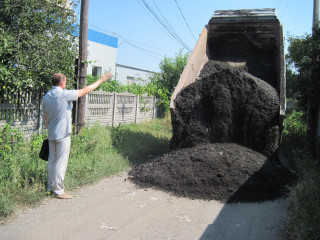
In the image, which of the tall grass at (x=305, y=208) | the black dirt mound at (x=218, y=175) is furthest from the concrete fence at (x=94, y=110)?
the tall grass at (x=305, y=208)

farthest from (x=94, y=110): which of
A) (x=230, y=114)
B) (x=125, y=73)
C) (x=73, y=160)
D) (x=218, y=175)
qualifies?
(x=125, y=73)

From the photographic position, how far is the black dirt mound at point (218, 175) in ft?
17.1

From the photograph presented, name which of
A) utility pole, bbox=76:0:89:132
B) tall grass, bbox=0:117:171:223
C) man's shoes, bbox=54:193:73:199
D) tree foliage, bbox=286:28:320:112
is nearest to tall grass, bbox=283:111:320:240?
tree foliage, bbox=286:28:320:112

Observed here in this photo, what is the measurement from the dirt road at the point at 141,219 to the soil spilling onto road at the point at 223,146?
343 millimetres

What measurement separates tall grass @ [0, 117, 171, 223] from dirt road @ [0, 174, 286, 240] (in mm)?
274

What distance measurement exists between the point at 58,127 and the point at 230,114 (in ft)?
11.2

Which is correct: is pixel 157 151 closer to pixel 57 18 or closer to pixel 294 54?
pixel 57 18

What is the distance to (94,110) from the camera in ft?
32.7

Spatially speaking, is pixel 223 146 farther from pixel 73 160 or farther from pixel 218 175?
pixel 73 160

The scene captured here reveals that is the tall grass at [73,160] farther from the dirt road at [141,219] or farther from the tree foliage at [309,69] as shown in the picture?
the tree foliage at [309,69]

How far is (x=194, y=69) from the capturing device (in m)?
7.91

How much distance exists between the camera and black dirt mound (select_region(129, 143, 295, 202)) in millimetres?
5211

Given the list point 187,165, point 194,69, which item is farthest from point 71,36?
point 187,165

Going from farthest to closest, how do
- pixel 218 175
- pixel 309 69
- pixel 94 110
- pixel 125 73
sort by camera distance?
1. pixel 125 73
2. pixel 94 110
3. pixel 309 69
4. pixel 218 175
